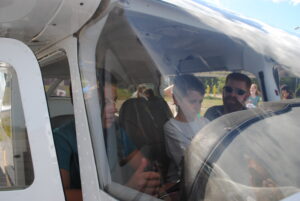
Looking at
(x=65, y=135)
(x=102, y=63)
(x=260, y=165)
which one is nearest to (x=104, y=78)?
(x=102, y=63)

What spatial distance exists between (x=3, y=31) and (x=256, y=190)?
148 centimetres

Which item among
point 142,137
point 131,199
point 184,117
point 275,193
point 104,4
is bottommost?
point 131,199

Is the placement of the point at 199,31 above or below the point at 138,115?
above

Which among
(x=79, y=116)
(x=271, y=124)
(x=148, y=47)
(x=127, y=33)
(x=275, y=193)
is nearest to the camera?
(x=275, y=193)

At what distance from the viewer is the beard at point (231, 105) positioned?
1.17 m

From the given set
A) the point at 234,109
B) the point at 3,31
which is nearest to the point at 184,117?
the point at 234,109

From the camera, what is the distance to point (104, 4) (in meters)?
1.34

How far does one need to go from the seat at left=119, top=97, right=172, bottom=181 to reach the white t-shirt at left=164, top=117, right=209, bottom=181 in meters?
0.04

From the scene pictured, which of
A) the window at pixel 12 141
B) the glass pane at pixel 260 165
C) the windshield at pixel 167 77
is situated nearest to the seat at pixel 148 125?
the windshield at pixel 167 77

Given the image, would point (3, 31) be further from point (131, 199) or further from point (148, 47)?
point (131, 199)

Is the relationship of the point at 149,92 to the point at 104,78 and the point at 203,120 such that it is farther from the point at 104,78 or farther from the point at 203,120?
the point at 203,120

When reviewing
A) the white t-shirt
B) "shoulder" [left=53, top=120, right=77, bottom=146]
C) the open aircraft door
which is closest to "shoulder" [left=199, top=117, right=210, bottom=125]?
the white t-shirt

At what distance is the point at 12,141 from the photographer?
5.02 ft

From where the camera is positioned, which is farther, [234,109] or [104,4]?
[104,4]
